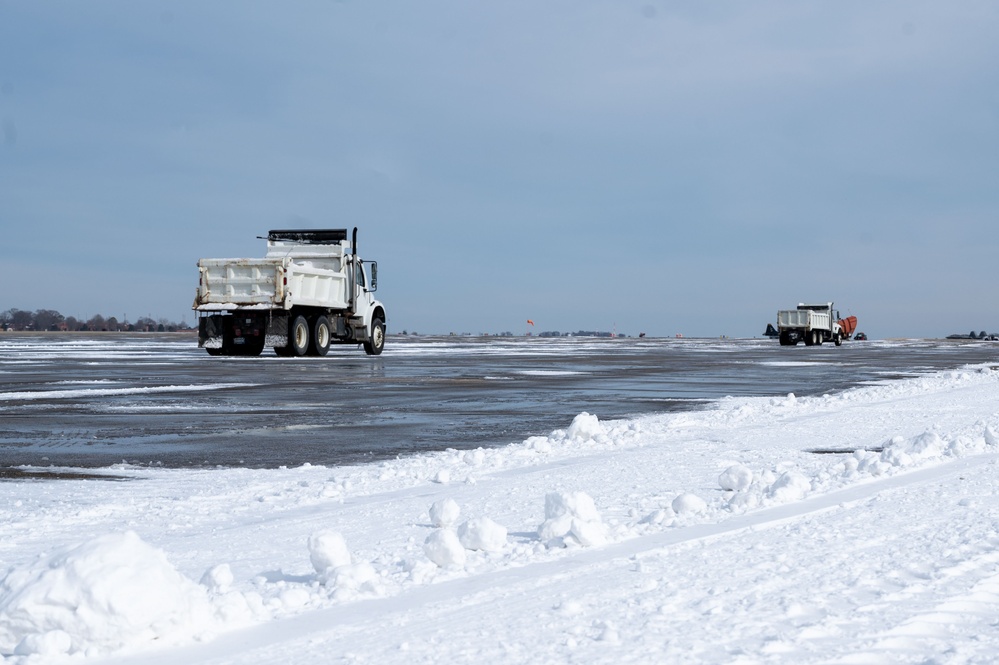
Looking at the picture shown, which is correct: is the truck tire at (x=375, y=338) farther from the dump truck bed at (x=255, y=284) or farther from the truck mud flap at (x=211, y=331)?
the truck mud flap at (x=211, y=331)

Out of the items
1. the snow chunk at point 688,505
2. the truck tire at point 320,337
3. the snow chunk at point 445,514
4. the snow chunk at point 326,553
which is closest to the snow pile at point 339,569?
the snow chunk at point 326,553

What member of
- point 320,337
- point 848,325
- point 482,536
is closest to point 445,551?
point 482,536

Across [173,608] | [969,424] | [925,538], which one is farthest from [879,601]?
[969,424]

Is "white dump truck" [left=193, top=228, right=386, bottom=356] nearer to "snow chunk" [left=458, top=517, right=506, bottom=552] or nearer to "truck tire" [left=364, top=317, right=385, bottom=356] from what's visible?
"truck tire" [left=364, top=317, right=385, bottom=356]

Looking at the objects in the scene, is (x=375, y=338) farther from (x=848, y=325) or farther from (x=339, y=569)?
(x=848, y=325)

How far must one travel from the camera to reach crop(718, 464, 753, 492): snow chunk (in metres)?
6.24

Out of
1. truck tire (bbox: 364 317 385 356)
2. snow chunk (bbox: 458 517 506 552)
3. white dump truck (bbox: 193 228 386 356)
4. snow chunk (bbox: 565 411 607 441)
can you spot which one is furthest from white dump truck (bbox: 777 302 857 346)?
snow chunk (bbox: 458 517 506 552)

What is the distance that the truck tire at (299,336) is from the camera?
3039 cm

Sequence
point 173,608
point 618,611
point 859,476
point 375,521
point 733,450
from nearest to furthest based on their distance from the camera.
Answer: point 173,608 < point 618,611 < point 375,521 < point 859,476 < point 733,450

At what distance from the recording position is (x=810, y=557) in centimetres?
452

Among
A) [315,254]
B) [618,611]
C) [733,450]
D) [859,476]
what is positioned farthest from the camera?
[315,254]

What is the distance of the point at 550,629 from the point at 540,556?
1041mm

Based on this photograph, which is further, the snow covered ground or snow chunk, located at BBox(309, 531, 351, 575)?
snow chunk, located at BBox(309, 531, 351, 575)

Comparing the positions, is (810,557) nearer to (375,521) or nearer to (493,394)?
(375,521)
